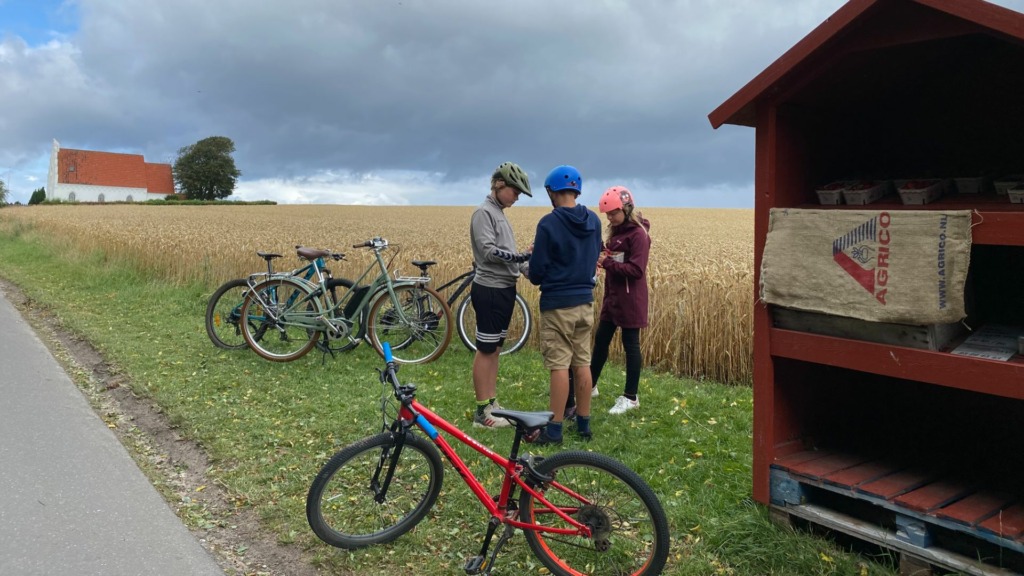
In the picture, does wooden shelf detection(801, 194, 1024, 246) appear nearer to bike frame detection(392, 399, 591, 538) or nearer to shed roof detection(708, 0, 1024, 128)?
shed roof detection(708, 0, 1024, 128)

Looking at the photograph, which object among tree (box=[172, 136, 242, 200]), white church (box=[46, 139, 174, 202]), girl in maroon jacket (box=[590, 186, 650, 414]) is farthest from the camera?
white church (box=[46, 139, 174, 202])

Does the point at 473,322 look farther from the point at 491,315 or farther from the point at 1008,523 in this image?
the point at 1008,523

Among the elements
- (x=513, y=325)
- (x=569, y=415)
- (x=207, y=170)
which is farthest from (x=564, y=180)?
(x=207, y=170)

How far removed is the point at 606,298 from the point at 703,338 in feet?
7.61

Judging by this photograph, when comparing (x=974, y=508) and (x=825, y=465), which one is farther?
(x=825, y=465)

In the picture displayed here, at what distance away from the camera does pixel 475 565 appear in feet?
12.0

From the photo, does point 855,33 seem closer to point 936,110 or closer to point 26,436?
point 936,110

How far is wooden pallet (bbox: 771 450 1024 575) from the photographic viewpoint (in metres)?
3.42

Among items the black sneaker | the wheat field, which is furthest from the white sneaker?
the wheat field

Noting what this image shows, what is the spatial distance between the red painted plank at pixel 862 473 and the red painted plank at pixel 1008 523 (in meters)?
0.58

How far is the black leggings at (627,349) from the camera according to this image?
6.30 metres

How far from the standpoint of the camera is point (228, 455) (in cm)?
568

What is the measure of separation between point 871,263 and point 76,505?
4.84m

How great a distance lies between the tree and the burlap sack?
96.5m
